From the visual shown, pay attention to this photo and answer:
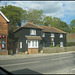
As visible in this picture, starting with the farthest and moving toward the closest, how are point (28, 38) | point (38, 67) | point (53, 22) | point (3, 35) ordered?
point (53, 22), point (28, 38), point (3, 35), point (38, 67)

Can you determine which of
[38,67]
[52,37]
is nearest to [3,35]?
[38,67]

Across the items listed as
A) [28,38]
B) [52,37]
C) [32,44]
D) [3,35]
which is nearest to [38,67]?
[3,35]

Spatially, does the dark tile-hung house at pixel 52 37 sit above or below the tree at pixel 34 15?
below

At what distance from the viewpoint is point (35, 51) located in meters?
27.3

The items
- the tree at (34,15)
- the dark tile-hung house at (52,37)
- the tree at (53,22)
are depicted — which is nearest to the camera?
the dark tile-hung house at (52,37)

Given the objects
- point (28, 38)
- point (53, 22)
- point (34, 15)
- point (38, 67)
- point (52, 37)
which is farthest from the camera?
point (53, 22)

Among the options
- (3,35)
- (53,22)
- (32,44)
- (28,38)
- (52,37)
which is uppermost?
(53,22)

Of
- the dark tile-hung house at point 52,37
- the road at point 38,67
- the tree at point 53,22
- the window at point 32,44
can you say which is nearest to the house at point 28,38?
the window at point 32,44

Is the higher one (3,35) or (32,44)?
(3,35)

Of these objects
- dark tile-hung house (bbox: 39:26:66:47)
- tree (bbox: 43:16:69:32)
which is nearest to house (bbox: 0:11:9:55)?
dark tile-hung house (bbox: 39:26:66:47)

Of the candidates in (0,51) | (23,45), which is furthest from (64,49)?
(0,51)

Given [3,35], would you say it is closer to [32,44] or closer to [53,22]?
[32,44]

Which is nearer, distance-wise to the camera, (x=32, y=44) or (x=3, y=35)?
(x=3, y=35)

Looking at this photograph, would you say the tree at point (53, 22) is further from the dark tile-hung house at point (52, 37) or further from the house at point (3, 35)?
the house at point (3, 35)
